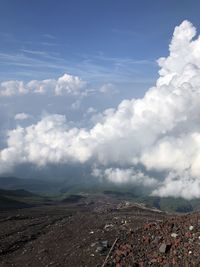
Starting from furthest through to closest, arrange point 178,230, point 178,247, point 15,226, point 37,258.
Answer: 1. point 15,226
2. point 37,258
3. point 178,230
4. point 178,247

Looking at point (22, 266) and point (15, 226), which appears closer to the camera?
point (22, 266)

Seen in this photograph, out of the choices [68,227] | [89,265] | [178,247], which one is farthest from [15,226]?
[178,247]

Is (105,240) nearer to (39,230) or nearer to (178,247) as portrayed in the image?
(178,247)

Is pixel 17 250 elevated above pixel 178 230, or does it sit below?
below

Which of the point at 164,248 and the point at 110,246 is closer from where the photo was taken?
the point at 164,248

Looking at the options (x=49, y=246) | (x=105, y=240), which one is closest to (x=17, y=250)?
(x=49, y=246)

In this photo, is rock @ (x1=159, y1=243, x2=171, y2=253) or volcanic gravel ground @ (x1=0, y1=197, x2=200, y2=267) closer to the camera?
volcanic gravel ground @ (x1=0, y1=197, x2=200, y2=267)

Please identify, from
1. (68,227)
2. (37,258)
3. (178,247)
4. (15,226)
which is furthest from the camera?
(15,226)

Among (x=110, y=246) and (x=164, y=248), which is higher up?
(x=164, y=248)

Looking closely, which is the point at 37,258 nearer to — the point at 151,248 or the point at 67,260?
the point at 67,260

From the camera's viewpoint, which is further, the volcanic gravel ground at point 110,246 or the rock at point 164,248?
the rock at point 164,248
